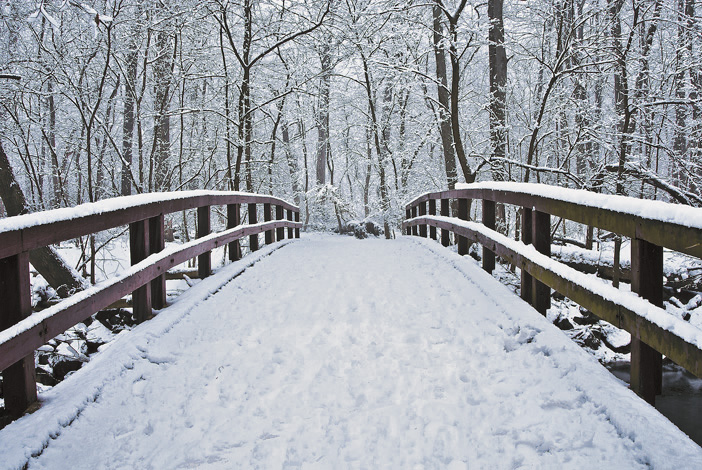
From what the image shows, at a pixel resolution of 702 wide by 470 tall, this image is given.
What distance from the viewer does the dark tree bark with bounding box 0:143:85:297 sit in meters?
7.35

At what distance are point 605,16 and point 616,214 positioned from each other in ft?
28.2

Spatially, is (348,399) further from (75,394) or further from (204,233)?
(204,233)

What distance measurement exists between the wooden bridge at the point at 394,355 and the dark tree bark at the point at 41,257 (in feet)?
12.2

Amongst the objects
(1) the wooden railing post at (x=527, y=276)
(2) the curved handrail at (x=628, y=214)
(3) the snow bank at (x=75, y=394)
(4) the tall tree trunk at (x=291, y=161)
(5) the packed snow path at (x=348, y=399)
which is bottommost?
(5) the packed snow path at (x=348, y=399)

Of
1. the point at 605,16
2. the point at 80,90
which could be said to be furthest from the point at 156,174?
the point at 605,16

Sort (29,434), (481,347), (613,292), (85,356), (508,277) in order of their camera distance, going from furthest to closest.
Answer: (508,277)
(85,356)
(481,347)
(613,292)
(29,434)

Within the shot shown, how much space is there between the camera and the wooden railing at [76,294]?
2.41 meters

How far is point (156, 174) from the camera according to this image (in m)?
13.2

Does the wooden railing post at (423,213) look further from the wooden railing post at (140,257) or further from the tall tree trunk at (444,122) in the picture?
the wooden railing post at (140,257)

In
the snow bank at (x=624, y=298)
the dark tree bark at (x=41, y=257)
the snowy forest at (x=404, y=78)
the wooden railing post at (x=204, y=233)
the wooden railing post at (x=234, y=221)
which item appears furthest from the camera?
the snowy forest at (x=404, y=78)

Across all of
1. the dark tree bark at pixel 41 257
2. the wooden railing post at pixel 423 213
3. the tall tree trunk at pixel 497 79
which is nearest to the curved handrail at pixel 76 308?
the dark tree bark at pixel 41 257

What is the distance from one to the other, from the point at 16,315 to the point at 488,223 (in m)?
4.90

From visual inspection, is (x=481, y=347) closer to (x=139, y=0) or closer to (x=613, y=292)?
(x=613, y=292)

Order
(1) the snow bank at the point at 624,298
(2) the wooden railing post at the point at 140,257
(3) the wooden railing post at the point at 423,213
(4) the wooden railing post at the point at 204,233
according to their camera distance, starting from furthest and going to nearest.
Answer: (3) the wooden railing post at the point at 423,213
(4) the wooden railing post at the point at 204,233
(2) the wooden railing post at the point at 140,257
(1) the snow bank at the point at 624,298
